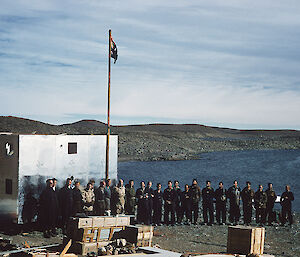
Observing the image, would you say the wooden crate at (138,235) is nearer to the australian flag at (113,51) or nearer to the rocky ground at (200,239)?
the rocky ground at (200,239)

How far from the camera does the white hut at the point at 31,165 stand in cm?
1670

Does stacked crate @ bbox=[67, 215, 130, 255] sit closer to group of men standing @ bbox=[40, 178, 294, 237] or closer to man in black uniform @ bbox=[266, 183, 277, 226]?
group of men standing @ bbox=[40, 178, 294, 237]

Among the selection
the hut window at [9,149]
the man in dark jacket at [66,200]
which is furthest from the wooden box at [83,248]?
the hut window at [9,149]

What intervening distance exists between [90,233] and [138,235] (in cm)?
133

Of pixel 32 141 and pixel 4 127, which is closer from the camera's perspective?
pixel 32 141

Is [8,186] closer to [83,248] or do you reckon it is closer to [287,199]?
Answer: [83,248]

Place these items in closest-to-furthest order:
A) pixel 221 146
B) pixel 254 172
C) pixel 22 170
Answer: pixel 22 170, pixel 254 172, pixel 221 146

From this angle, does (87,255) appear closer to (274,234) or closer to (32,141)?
(32,141)

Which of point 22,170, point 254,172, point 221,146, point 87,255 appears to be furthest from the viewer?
point 221,146

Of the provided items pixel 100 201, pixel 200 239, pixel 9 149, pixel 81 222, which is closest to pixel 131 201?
pixel 100 201

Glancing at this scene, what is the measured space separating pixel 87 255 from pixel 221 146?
14640 cm

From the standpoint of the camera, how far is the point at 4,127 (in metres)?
121

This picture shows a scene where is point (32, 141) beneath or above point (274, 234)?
above

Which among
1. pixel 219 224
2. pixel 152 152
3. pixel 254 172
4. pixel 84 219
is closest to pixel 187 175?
pixel 254 172
